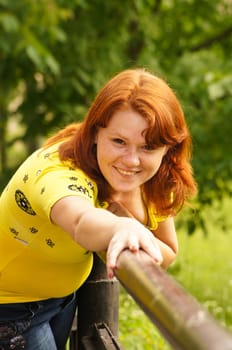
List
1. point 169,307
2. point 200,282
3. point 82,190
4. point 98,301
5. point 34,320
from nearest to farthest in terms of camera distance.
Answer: point 169,307 → point 82,190 → point 34,320 → point 98,301 → point 200,282

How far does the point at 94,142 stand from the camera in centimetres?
202

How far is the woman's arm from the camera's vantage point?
1.35 metres

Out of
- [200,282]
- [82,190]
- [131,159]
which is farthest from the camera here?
[200,282]

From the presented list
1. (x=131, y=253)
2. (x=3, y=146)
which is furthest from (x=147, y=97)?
(x=3, y=146)

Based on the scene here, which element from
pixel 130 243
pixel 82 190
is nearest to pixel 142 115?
pixel 82 190

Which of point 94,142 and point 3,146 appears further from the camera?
point 3,146

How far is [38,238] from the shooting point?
1.98 meters

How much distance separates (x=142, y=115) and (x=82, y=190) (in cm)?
27

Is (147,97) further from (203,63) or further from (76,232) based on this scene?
(203,63)

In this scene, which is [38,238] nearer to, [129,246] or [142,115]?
[142,115]

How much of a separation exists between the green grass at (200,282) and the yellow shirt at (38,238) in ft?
1.15

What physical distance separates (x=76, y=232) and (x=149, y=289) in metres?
0.44

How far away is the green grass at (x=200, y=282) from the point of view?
355 cm

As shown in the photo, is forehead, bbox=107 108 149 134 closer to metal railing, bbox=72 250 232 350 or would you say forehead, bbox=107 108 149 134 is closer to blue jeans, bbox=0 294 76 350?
metal railing, bbox=72 250 232 350
